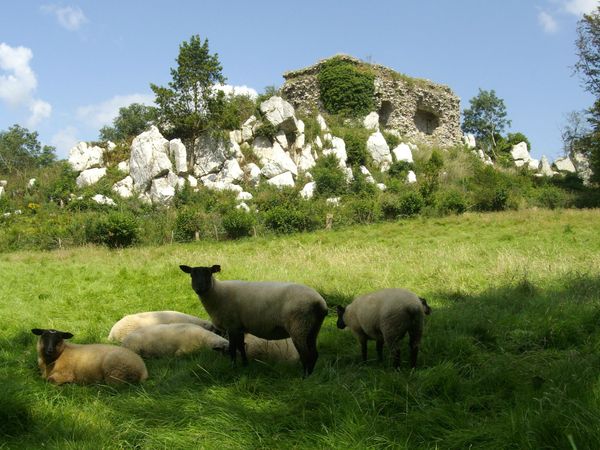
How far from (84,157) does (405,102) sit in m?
31.7

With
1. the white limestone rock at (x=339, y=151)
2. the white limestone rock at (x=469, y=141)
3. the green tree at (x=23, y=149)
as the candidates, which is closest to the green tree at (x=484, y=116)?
the white limestone rock at (x=469, y=141)

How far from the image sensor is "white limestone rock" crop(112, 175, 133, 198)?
37.0 m

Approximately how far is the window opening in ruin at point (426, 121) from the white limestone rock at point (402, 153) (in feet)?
35.8

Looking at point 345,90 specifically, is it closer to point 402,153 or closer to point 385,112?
point 385,112

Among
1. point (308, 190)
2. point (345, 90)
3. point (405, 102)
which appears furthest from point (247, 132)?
point (405, 102)

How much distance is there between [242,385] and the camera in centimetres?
602

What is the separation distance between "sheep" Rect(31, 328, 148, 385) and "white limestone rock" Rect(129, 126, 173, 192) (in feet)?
103

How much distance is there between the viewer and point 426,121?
2254 inches

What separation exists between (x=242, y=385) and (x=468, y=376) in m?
2.76

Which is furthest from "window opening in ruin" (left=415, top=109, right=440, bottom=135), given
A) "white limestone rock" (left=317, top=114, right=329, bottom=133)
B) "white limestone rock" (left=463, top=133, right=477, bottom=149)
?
"white limestone rock" (left=317, top=114, right=329, bottom=133)

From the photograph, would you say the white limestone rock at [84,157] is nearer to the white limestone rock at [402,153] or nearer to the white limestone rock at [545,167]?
the white limestone rock at [402,153]

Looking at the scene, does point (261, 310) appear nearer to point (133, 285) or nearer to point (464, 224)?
point (133, 285)

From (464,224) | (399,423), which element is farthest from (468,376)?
(464,224)

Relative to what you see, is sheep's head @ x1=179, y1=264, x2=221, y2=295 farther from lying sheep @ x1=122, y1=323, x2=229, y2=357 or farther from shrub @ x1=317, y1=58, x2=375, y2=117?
shrub @ x1=317, y1=58, x2=375, y2=117
